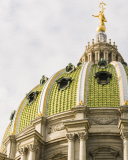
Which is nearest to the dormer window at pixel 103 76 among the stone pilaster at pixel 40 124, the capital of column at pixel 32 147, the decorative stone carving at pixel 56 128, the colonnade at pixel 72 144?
the decorative stone carving at pixel 56 128

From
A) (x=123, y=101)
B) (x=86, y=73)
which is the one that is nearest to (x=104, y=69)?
(x=86, y=73)

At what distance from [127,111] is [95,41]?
64.7ft

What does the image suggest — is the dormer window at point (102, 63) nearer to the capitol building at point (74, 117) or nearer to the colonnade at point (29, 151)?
the capitol building at point (74, 117)

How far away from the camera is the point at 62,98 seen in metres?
59.8

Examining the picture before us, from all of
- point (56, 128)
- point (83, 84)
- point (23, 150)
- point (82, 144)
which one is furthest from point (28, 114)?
point (82, 144)

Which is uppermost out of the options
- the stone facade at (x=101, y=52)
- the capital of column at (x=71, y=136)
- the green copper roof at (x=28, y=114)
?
the stone facade at (x=101, y=52)

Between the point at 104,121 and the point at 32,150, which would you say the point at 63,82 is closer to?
the point at 104,121

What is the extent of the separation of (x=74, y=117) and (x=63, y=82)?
6029mm

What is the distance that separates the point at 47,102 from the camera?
198 ft

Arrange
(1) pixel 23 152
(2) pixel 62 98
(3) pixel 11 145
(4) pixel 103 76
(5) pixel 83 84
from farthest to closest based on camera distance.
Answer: (4) pixel 103 76, (3) pixel 11 145, (2) pixel 62 98, (5) pixel 83 84, (1) pixel 23 152

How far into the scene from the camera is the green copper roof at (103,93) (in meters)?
57.7

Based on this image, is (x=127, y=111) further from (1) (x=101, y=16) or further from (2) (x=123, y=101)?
(1) (x=101, y=16)

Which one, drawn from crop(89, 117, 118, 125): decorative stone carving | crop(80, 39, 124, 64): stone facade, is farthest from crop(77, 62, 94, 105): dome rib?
crop(80, 39, 124, 64): stone facade

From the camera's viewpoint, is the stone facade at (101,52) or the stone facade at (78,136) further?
the stone facade at (101,52)
